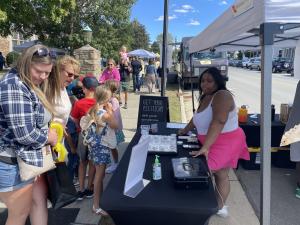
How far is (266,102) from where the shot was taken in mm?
2375

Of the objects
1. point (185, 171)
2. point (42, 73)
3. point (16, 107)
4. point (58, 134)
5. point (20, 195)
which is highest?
point (42, 73)

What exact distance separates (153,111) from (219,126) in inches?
111

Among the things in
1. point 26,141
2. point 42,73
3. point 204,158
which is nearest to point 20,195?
point 26,141

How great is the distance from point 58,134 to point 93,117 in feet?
2.54

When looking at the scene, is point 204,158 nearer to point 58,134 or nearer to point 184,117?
point 58,134

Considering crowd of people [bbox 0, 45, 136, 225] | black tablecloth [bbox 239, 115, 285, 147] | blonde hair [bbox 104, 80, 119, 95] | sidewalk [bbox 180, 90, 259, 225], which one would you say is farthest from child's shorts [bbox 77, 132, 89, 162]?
black tablecloth [bbox 239, 115, 285, 147]

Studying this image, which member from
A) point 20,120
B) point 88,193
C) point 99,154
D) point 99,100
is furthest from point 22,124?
point 88,193

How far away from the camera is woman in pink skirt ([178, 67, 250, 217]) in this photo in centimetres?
308

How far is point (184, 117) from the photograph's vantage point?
381 inches

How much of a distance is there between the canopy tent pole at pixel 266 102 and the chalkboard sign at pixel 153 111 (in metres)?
3.32

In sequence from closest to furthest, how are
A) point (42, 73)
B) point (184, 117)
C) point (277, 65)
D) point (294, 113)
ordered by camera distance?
point (42, 73)
point (294, 113)
point (184, 117)
point (277, 65)

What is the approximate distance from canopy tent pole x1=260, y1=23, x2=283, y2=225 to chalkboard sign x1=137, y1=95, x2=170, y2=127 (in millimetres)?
3321

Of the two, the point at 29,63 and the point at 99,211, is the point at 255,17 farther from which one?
the point at 99,211

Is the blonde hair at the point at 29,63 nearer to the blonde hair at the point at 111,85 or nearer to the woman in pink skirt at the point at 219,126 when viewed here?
the blonde hair at the point at 111,85
